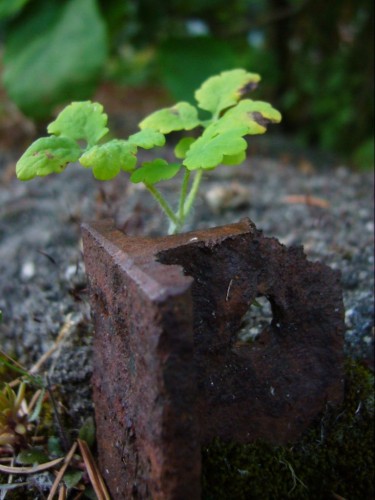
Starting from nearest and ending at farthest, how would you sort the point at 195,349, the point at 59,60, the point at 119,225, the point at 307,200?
the point at 195,349, the point at 119,225, the point at 307,200, the point at 59,60

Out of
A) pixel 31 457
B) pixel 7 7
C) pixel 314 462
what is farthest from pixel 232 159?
pixel 7 7

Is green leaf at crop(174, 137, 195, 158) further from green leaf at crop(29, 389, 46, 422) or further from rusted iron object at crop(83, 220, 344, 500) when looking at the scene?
green leaf at crop(29, 389, 46, 422)

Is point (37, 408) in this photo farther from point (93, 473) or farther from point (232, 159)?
point (232, 159)

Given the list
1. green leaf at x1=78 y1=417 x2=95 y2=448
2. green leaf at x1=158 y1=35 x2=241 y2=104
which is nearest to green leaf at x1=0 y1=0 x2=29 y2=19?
green leaf at x1=158 y1=35 x2=241 y2=104

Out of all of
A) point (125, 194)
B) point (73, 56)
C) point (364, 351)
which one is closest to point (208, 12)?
point (73, 56)

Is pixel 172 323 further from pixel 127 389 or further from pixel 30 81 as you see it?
pixel 30 81

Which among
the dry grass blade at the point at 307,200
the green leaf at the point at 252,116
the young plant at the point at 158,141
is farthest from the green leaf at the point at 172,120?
the dry grass blade at the point at 307,200
